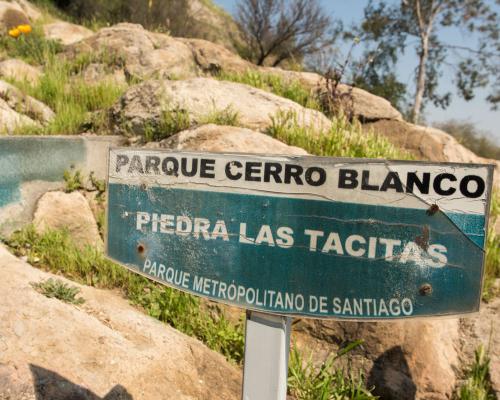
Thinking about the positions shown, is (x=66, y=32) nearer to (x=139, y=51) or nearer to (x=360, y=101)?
(x=139, y=51)

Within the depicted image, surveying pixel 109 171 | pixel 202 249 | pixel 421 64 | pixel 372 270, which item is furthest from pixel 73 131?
pixel 421 64

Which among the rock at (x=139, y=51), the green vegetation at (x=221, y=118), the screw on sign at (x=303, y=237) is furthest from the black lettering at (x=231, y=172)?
the rock at (x=139, y=51)

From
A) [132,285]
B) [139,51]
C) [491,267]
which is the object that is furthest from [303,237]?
[139,51]

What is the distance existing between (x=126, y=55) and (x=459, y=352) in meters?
6.33

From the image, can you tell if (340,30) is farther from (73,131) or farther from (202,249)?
(202,249)

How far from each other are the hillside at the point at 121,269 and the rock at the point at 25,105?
0.02 metres

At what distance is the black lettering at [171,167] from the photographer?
1682mm

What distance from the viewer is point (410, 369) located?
10.6 feet

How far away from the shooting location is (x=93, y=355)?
2510 mm

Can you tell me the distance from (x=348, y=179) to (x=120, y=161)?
0.83 m

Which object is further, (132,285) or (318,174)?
(132,285)

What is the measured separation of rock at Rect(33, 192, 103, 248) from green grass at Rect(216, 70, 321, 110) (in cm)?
284

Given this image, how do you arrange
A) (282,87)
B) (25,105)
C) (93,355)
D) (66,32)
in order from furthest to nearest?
(66,32)
(282,87)
(25,105)
(93,355)

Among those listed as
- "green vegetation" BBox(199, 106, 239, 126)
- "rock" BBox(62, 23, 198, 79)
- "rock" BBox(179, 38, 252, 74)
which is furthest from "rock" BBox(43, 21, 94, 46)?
"green vegetation" BBox(199, 106, 239, 126)
